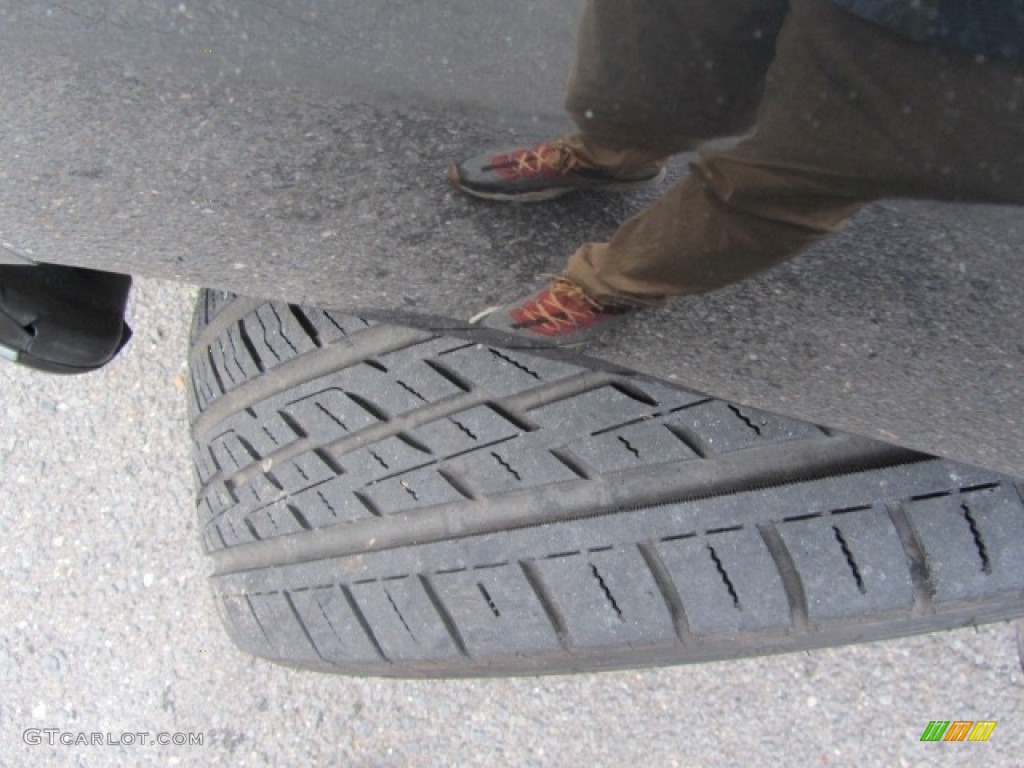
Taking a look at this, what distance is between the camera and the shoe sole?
0.76 m

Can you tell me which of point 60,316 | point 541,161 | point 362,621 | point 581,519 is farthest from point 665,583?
point 60,316

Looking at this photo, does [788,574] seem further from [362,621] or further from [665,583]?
[362,621]

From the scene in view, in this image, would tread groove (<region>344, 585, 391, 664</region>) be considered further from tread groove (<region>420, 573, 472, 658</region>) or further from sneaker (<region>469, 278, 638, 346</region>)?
sneaker (<region>469, 278, 638, 346</region>)

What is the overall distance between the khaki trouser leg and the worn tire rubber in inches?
14.0

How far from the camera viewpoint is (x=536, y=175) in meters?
0.79

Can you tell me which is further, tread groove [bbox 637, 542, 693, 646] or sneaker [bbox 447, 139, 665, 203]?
tread groove [bbox 637, 542, 693, 646]

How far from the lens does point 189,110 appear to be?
83 cm

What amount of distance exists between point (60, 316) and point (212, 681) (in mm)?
771

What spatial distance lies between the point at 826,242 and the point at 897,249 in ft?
0.19

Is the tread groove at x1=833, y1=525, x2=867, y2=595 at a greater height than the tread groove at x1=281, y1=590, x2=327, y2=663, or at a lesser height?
greater

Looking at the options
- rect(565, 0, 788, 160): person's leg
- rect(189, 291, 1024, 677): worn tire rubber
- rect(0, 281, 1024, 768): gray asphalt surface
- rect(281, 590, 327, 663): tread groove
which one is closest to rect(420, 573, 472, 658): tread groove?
rect(189, 291, 1024, 677): worn tire rubber

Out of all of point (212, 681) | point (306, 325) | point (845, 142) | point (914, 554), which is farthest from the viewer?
point (212, 681)

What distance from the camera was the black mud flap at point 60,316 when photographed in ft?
4.50

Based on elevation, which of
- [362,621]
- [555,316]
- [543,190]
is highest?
[543,190]
